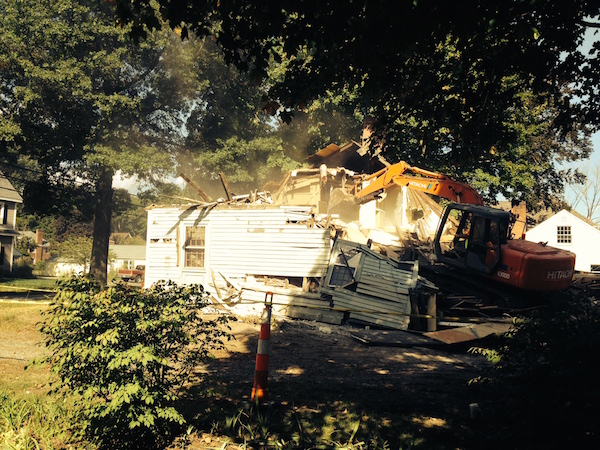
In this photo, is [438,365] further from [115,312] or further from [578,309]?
[115,312]

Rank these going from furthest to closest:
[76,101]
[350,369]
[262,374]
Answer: [76,101]
[350,369]
[262,374]

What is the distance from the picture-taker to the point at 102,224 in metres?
33.1

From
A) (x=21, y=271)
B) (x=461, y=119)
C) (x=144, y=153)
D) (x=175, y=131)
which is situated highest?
(x=175, y=131)

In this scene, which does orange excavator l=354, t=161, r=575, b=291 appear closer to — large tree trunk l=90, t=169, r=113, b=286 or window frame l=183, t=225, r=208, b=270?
window frame l=183, t=225, r=208, b=270

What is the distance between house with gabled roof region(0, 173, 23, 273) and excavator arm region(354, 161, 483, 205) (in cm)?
3786

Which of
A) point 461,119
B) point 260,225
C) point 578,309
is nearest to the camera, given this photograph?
point 578,309

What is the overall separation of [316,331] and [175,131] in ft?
90.6

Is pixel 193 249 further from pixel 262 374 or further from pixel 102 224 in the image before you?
pixel 102 224

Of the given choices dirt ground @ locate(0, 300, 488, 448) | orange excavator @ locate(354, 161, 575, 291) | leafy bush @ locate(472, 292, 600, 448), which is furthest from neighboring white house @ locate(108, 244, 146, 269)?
leafy bush @ locate(472, 292, 600, 448)

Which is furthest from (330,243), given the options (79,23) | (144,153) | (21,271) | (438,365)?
(21,271)

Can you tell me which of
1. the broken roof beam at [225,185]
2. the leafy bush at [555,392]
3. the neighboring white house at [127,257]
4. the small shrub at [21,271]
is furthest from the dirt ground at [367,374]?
the neighboring white house at [127,257]

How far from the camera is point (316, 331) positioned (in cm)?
1298

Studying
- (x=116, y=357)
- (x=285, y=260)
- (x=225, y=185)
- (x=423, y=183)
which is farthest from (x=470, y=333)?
(x=225, y=185)

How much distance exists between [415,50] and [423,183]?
1004 cm
